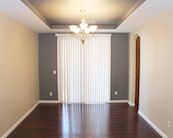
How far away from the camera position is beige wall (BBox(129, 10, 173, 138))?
12.2 ft

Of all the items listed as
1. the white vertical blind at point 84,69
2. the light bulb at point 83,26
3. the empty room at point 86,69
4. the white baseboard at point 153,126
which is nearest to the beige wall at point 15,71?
the empty room at point 86,69

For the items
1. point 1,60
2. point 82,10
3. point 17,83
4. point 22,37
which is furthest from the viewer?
point 22,37

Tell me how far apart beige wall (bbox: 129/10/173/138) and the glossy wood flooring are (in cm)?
41

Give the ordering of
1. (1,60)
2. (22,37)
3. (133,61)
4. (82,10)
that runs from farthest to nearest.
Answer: (133,61) → (22,37) → (82,10) → (1,60)

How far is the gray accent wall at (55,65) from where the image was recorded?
692 cm

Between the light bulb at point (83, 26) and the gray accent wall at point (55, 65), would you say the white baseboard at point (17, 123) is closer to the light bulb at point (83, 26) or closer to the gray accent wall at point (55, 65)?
the gray accent wall at point (55, 65)

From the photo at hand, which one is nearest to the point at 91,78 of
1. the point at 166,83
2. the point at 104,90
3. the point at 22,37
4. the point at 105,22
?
the point at 104,90

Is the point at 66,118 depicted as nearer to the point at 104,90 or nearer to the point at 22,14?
the point at 104,90

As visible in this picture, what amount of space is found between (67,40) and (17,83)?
2632 mm

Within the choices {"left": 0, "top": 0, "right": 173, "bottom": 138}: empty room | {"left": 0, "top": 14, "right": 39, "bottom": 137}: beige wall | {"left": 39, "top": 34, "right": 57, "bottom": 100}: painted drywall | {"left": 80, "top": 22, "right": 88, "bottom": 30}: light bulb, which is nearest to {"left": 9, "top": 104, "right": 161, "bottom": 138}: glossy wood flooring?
{"left": 0, "top": 0, "right": 173, "bottom": 138}: empty room

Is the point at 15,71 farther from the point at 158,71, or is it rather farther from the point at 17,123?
the point at 158,71

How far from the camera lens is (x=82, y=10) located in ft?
14.4

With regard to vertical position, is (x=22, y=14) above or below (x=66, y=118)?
above

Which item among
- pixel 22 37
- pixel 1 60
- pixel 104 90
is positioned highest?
pixel 22 37
